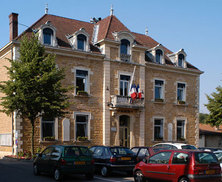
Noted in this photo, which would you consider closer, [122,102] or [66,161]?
[66,161]

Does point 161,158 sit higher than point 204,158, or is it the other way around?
point 204,158

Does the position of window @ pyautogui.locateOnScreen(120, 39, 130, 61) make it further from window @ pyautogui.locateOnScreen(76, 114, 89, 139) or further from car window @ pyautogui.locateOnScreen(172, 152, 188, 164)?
car window @ pyautogui.locateOnScreen(172, 152, 188, 164)

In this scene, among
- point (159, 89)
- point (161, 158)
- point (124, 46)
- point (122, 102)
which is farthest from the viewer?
point (159, 89)

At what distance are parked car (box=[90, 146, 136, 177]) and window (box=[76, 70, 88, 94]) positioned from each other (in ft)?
39.5

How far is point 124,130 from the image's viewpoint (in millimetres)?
30906

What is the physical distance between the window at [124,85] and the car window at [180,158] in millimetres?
17895

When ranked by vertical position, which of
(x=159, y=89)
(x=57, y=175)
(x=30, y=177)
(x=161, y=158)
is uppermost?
(x=159, y=89)

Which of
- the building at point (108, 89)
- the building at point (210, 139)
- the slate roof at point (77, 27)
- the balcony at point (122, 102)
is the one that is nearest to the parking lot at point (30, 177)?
the building at point (108, 89)

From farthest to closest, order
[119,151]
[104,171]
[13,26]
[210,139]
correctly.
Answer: [210,139]
[13,26]
[119,151]
[104,171]

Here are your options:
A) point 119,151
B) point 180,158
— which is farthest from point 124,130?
point 180,158

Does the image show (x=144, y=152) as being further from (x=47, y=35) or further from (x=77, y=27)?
(x=77, y=27)

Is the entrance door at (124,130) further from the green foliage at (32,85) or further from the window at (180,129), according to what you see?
the green foliage at (32,85)

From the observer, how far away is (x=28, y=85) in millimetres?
22500

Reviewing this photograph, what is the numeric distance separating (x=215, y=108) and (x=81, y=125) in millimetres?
14236
